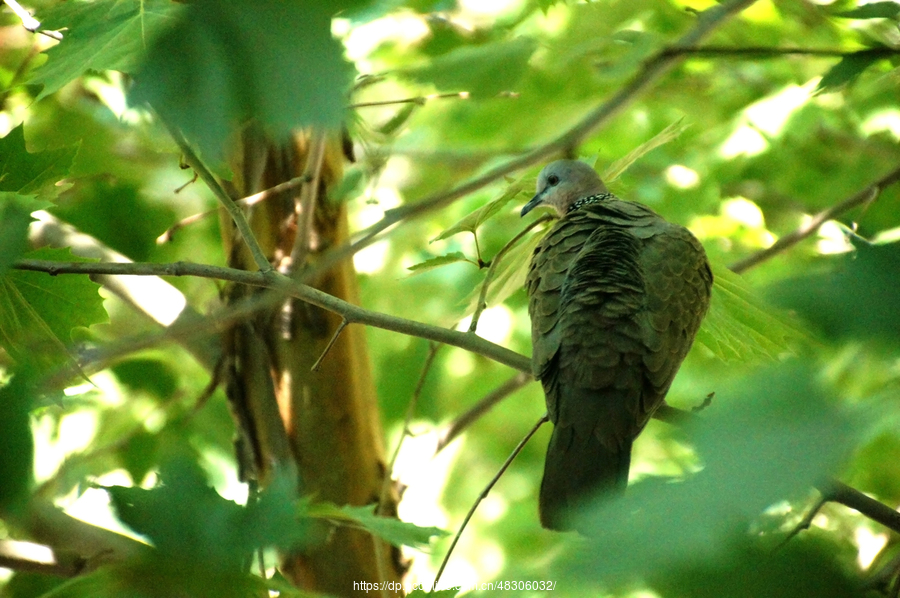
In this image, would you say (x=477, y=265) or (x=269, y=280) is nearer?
(x=269, y=280)

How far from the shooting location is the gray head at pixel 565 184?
269cm

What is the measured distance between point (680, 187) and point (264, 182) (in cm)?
163

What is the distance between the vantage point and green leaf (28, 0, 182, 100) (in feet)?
4.03

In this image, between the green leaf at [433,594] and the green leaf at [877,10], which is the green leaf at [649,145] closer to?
the green leaf at [877,10]

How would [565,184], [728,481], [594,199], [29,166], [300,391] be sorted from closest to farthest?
[728,481], [29,166], [300,391], [594,199], [565,184]

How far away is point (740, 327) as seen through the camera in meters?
1.82

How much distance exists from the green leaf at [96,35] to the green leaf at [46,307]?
1.27 ft

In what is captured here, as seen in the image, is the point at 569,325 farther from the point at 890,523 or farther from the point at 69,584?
the point at 69,584

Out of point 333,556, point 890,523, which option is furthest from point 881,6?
point 333,556

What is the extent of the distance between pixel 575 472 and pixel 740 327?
0.53 metres

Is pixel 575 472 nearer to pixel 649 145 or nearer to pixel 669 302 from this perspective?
pixel 669 302

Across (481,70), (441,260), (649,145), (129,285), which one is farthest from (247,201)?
(649,145)

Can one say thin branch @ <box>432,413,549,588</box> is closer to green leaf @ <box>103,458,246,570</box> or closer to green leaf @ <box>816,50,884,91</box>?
green leaf @ <box>103,458,246,570</box>

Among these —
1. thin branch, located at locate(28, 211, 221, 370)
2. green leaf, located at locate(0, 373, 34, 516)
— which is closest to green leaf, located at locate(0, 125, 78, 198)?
thin branch, located at locate(28, 211, 221, 370)
